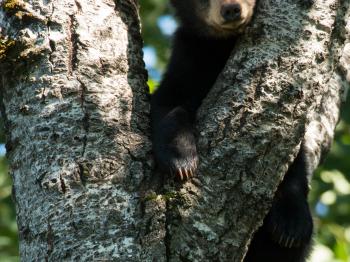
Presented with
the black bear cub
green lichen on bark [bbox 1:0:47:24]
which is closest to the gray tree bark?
green lichen on bark [bbox 1:0:47:24]

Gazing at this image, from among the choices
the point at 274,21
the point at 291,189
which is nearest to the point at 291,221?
the point at 291,189

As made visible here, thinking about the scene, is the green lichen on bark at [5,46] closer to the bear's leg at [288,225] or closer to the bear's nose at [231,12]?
the bear's nose at [231,12]

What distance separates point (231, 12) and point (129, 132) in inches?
62.1

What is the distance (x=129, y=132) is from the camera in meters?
3.51

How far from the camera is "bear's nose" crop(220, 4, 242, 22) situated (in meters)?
4.55

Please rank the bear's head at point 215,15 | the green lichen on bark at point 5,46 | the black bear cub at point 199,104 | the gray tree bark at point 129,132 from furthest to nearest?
the bear's head at point 215,15 → the black bear cub at point 199,104 → the green lichen on bark at point 5,46 → the gray tree bark at point 129,132

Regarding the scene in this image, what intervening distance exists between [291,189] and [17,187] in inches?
83.3

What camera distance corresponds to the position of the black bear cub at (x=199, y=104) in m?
3.91

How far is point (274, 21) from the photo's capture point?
365 centimetres

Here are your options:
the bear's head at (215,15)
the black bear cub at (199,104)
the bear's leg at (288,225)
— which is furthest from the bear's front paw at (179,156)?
the bear's leg at (288,225)

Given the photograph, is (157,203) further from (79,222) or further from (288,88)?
(288,88)

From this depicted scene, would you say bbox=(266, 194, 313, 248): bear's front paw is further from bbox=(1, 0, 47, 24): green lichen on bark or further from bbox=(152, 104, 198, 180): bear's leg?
bbox=(1, 0, 47, 24): green lichen on bark

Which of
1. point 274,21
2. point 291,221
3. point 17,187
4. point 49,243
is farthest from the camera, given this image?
point 291,221

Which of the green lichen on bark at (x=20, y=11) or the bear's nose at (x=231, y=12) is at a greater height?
the bear's nose at (x=231, y=12)
